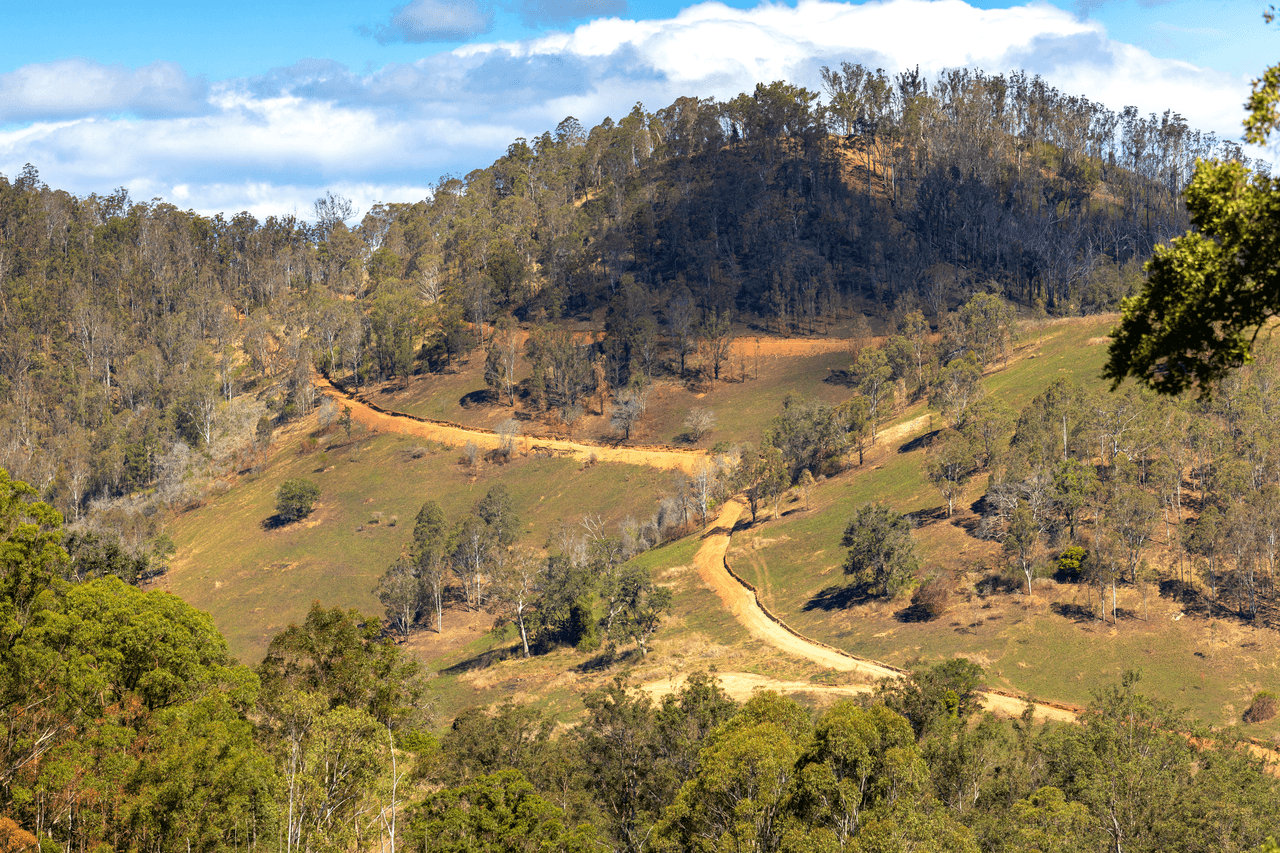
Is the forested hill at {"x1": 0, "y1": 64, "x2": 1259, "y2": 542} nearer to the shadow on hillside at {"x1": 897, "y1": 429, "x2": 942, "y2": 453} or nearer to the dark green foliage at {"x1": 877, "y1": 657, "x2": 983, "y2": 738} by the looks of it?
the shadow on hillside at {"x1": 897, "y1": 429, "x2": 942, "y2": 453}

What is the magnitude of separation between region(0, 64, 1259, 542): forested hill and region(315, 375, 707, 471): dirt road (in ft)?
41.3

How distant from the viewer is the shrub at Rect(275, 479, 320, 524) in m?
112

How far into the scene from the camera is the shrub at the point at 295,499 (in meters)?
112

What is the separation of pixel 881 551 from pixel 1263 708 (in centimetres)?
2735

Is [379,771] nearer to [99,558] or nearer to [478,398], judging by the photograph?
[99,558]

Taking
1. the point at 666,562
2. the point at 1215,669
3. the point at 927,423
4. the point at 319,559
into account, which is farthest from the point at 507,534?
the point at 1215,669

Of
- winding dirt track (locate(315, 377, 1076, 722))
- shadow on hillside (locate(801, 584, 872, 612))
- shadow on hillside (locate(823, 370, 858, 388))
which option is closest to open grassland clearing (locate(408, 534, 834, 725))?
winding dirt track (locate(315, 377, 1076, 722))

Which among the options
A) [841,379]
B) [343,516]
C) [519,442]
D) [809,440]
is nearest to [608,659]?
[809,440]

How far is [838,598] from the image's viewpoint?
7625 cm

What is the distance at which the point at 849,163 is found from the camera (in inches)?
6713

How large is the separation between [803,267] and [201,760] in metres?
132

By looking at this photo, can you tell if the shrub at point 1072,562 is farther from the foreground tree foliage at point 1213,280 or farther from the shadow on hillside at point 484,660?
the foreground tree foliage at point 1213,280

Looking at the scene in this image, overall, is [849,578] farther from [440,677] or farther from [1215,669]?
[440,677]

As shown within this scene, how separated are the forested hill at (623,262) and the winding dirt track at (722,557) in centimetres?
1553
